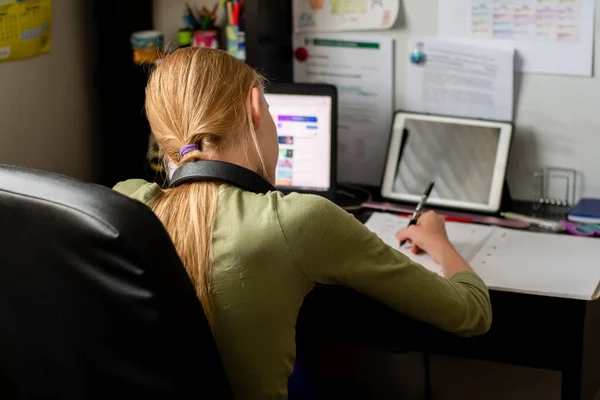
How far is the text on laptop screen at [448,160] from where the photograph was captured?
1994 mm

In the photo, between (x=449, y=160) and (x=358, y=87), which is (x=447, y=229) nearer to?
(x=449, y=160)

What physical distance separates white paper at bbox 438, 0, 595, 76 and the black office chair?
1.14m

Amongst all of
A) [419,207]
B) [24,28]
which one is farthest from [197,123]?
[24,28]

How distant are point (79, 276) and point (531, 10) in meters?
1.26

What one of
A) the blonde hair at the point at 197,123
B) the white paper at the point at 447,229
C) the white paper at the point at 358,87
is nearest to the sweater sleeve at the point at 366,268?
the blonde hair at the point at 197,123

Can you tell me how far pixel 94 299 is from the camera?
1062 mm

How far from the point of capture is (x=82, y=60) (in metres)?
2.20

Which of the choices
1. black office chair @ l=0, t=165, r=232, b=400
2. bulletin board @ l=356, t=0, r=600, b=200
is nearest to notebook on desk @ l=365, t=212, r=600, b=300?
bulletin board @ l=356, t=0, r=600, b=200

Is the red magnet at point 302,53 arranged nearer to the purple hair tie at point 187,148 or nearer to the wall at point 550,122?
the wall at point 550,122

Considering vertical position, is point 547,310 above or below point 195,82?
below

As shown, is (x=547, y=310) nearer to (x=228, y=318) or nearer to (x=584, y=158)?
(x=584, y=158)

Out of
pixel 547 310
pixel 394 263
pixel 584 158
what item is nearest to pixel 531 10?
pixel 584 158

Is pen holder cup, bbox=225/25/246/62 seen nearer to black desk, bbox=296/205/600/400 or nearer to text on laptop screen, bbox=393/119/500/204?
text on laptop screen, bbox=393/119/500/204

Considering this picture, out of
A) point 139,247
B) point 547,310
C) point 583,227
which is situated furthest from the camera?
point 583,227
